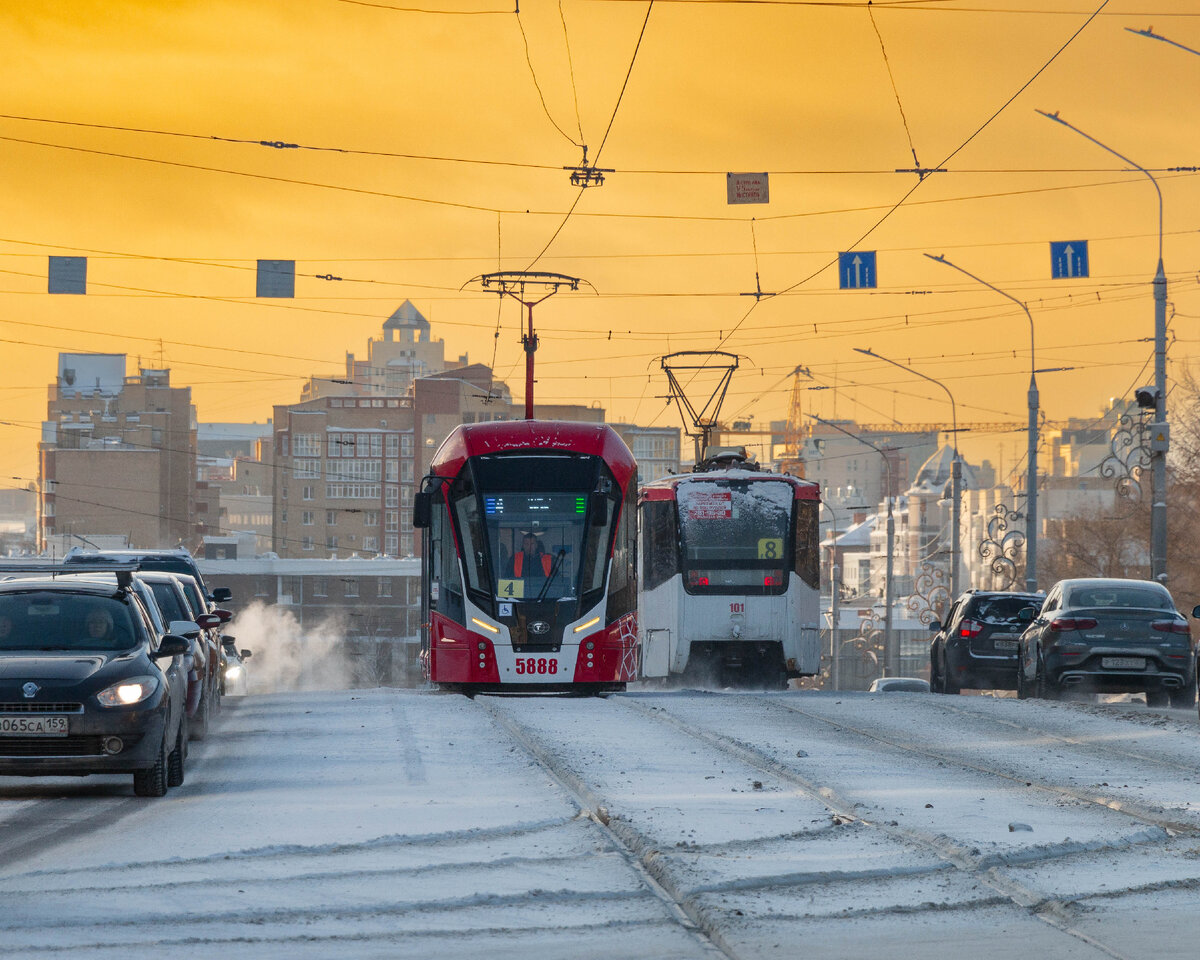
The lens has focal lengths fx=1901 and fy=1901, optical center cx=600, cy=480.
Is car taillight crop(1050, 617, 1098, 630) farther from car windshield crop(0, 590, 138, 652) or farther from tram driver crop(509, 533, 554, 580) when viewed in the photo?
car windshield crop(0, 590, 138, 652)

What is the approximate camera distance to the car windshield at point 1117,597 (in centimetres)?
2389

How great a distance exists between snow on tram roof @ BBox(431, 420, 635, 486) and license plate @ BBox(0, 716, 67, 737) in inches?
460

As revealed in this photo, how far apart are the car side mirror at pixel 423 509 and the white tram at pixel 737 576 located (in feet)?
19.4

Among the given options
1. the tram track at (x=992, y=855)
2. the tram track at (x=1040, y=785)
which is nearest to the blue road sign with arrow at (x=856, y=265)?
the tram track at (x=1040, y=785)

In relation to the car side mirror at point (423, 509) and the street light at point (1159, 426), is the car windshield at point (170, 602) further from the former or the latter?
the street light at point (1159, 426)

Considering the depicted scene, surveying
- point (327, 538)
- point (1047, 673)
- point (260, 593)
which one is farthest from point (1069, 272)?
point (327, 538)

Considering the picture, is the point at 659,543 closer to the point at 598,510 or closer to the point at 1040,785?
the point at 598,510

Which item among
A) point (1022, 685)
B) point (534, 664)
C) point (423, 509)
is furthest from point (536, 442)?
point (1022, 685)

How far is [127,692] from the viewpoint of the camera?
40.3 feet

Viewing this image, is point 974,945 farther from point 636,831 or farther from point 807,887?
point 636,831

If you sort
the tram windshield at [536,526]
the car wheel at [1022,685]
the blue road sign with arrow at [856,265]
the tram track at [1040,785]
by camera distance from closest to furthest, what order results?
the tram track at [1040,785] < the tram windshield at [536,526] < the car wheel at [1022,685] < the blue road sign with arrow at [856,265]

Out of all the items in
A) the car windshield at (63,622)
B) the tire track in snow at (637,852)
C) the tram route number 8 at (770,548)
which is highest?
the tram route number 8 at (770,548)

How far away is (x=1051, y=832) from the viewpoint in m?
10.2

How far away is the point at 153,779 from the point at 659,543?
692 inches
